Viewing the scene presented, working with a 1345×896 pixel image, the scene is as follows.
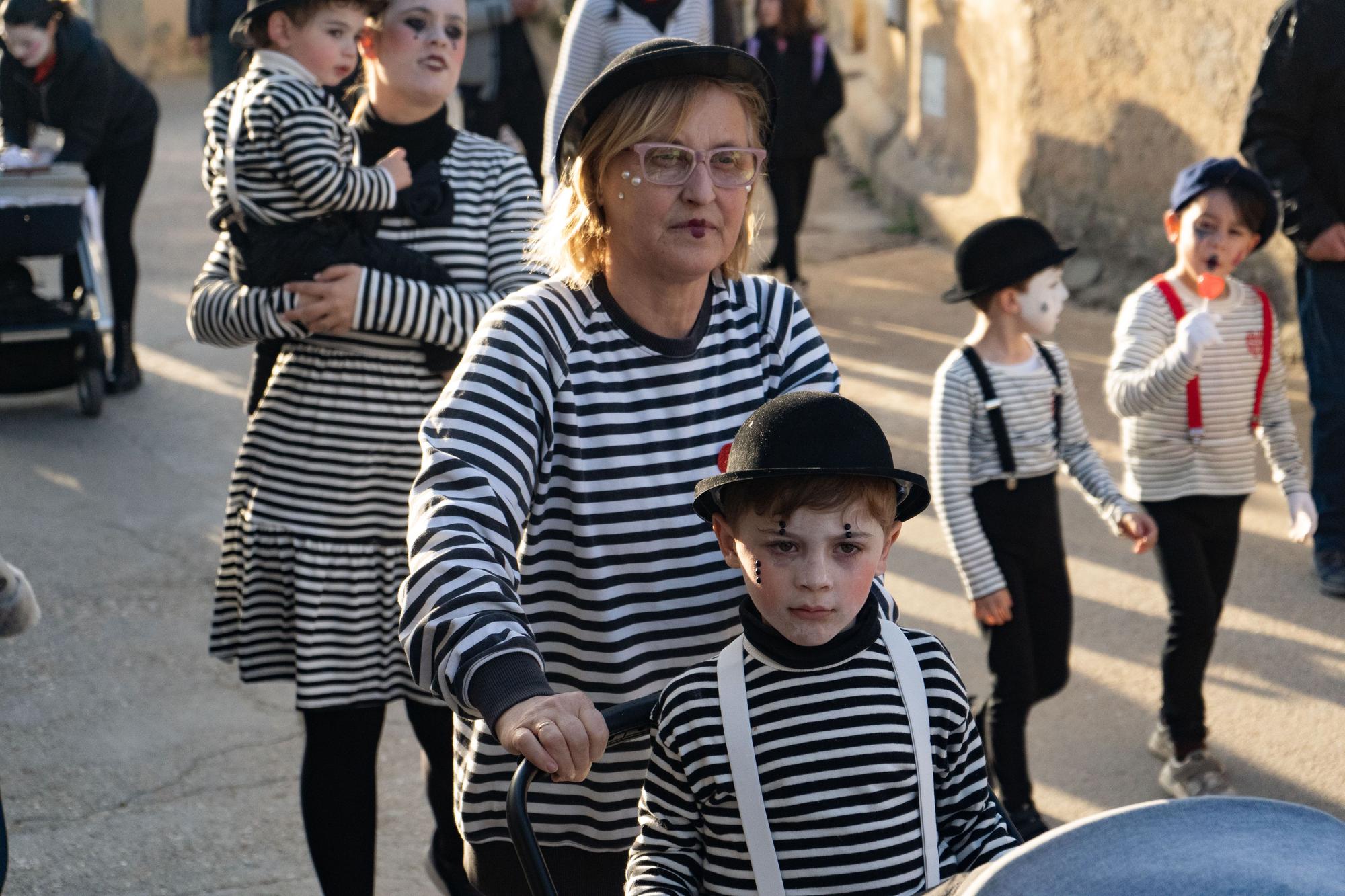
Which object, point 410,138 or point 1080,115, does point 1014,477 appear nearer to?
point 410,138

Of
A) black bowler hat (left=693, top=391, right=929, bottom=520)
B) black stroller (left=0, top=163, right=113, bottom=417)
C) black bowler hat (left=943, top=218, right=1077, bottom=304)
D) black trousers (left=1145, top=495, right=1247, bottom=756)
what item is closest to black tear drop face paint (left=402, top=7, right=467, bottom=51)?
black bowler hat (left=943, top=218, right=1077, bottom=304)

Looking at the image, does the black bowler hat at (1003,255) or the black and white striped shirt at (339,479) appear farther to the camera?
the black bowler hat at (1003,255)

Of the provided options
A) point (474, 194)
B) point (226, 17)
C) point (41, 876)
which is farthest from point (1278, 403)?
point (226, 17)

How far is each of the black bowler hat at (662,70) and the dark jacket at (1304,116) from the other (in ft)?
11.1

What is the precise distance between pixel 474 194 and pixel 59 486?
3.71 meters

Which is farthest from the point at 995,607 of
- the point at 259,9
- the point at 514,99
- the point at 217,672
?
the point at 514,99

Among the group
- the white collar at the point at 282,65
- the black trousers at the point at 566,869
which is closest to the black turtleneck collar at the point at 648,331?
the black trousers at the point at 566,869

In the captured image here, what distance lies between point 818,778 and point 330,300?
1643 millimetres

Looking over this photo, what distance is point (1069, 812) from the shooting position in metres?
4.01

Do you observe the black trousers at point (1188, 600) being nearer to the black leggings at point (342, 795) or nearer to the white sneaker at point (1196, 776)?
the white sneaker at point (1196, 776)

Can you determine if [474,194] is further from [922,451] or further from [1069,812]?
[922,451]

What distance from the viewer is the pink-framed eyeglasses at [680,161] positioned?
7.46 feet

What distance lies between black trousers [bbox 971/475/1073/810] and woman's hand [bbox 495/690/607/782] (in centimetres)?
212

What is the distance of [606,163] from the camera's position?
234cm
